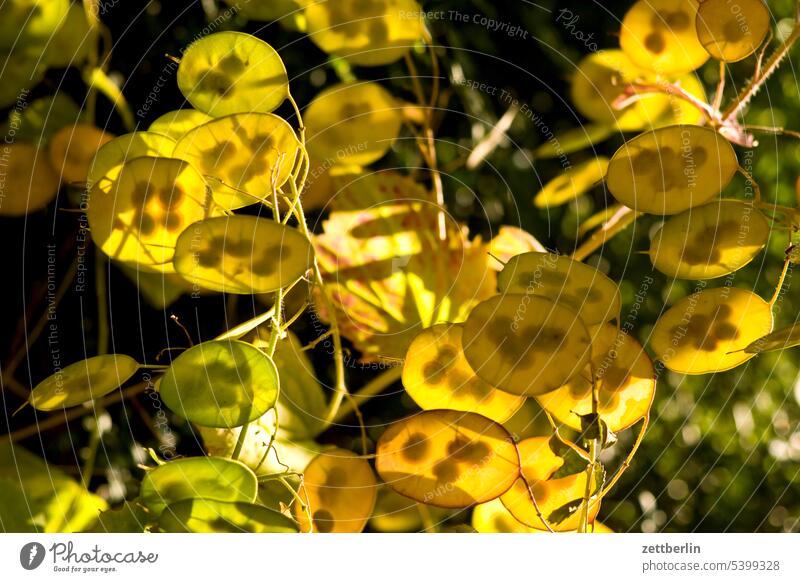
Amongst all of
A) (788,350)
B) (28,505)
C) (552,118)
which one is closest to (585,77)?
(552,118)

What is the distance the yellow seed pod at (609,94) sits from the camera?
0.28 meters

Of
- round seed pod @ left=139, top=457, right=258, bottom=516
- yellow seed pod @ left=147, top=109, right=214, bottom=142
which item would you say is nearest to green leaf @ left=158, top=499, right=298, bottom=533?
round seed pod @ left=139, top=457, right=258, bottom=516

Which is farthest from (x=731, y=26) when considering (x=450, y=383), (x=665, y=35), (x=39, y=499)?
(x=39, y=499)

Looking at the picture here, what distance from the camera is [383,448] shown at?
0.20 metres

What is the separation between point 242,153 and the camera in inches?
7.5

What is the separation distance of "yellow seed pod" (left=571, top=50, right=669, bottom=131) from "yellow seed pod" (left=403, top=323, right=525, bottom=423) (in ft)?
0.44

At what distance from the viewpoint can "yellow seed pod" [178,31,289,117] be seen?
195 millimetres

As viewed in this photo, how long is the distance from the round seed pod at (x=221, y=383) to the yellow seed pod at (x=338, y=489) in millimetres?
50

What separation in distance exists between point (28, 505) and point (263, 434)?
0.25 ft

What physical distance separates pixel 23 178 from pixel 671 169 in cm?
21

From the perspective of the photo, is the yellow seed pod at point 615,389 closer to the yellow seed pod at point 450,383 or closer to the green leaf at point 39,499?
the yellow seed pod at point 450,383

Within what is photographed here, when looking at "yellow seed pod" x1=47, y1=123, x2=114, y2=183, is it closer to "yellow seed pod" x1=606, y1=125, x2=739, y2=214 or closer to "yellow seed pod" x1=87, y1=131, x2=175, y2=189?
"yellow seed pod" x1=87, y1=131, x2=175, y2=189

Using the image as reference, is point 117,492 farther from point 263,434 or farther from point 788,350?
point 788,350
